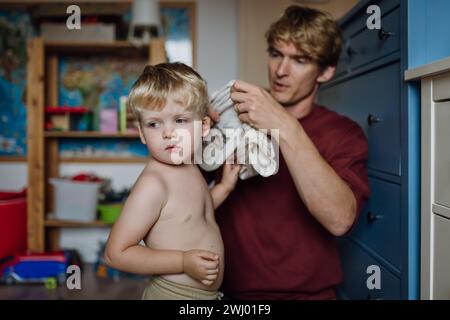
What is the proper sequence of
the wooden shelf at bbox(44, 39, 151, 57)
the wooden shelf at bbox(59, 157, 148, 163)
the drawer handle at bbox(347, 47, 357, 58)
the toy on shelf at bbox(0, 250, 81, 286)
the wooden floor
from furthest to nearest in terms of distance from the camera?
the wooden shelf at bbox(59, 157, 148, 163)
the wooden shelf at bbox(44, 39, 151, 57)
the toy on shelf at bbox(0, 250, 81, 286)
the wooden floor
the drawer handle at bbox(347, 47, 357, 58)

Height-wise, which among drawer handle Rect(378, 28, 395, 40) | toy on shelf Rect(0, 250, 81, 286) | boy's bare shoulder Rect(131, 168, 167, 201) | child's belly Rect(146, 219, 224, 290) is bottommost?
toy on shelf Rect(0, 250, 81, 286)

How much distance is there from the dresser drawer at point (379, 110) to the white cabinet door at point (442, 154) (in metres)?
0.16

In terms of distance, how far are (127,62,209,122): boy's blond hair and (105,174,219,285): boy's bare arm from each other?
0.34ft

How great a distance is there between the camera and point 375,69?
1040mm

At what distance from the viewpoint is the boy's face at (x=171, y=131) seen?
63cm

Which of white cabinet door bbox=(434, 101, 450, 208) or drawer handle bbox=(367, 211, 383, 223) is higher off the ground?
white cabinet door bbox=(434, 101, 450, 208)

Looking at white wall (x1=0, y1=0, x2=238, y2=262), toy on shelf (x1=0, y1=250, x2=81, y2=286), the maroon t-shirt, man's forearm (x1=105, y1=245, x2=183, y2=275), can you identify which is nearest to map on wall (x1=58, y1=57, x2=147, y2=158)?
white wall (x1=0, y1=0, x2=238, y2=262)

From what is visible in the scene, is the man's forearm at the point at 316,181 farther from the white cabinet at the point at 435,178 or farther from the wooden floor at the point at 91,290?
the wooden floor at the point at 91,290

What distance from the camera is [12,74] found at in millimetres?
2230

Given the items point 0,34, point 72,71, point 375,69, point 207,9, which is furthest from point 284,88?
point 0,34

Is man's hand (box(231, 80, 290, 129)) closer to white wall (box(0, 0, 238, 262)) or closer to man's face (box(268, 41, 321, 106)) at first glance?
man's face (box(268, 41, 321, 106))

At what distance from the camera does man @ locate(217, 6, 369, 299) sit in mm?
881

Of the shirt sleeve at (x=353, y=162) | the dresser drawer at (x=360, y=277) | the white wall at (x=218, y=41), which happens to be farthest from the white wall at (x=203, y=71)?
the shirt sleeve at (x=353, y=162)

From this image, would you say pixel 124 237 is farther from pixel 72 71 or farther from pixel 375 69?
pixel 72 71
